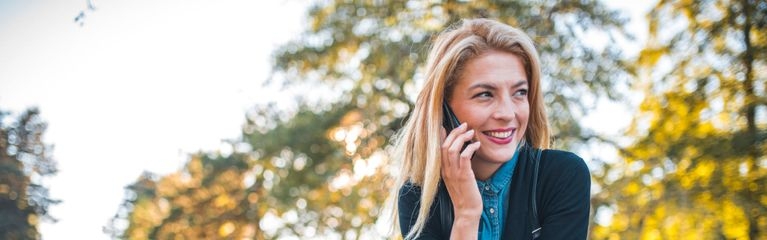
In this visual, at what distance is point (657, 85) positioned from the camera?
38.1 feet

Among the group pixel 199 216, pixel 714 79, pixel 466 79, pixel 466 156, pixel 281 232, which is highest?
pixel 199 216

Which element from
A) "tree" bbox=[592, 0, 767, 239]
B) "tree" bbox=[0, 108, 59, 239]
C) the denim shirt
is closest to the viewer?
the denim shirt

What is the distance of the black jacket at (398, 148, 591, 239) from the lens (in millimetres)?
2758

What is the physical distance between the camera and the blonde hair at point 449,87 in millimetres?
2922

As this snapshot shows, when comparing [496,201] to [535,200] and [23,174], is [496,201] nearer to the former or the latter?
[535,200]

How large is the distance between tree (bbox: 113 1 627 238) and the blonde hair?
347 inches

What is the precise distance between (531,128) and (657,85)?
9.19m

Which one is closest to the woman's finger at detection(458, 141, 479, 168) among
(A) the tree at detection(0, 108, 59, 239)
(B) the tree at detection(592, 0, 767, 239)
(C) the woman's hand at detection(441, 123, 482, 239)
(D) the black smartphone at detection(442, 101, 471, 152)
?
(C) the woman's hand at detection(441, 123, 482, 239)

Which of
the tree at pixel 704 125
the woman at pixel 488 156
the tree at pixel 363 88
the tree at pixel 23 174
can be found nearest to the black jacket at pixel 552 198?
the woman at pixel 488 156

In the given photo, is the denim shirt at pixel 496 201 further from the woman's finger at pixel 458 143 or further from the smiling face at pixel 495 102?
the woman's finger at pixel 458 143

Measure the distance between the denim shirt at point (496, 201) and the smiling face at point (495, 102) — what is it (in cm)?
4

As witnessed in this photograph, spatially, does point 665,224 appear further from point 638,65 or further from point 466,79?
point 466,79

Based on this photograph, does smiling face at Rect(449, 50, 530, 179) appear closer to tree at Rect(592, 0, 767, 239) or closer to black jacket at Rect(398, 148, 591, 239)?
black jacket at Rect(398, 148, 591, 239)

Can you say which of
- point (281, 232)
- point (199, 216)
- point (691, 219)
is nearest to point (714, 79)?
point (691, 219)
